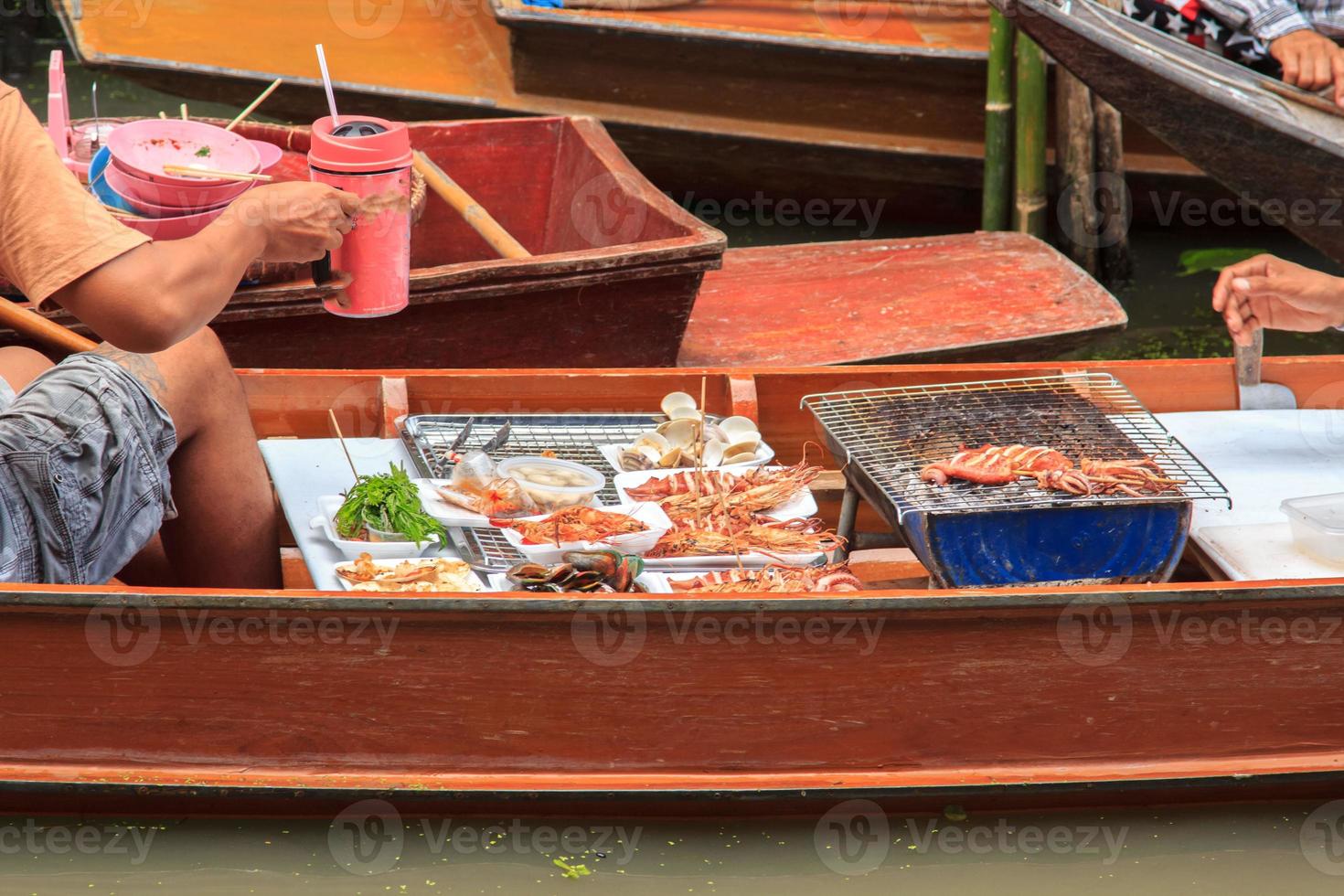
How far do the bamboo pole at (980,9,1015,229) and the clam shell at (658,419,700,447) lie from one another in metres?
3.20

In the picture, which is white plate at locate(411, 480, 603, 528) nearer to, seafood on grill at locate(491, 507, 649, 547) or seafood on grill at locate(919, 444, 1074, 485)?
seafood on grill at locate(491, 507, 649, 547)

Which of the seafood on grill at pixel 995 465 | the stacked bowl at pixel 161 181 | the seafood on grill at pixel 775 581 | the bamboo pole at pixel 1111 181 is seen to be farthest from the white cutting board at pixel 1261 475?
the bamboo pole at pixel 1111 181

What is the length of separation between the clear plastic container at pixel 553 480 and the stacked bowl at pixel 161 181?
3.78ft

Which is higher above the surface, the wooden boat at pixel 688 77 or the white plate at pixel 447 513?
the wooden boat at pixel 688 77

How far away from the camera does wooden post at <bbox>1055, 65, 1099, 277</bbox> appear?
6547mm

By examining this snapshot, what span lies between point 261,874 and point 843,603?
4.72ft

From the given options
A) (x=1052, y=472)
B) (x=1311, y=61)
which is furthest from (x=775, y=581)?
(x=1311, y=61)

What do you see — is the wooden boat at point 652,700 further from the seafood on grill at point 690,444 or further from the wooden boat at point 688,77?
the wooden boat at point 688,77

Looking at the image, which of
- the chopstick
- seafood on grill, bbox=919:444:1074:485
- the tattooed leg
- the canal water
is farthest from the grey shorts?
seafood on grill, bbox=919:444:1074:485

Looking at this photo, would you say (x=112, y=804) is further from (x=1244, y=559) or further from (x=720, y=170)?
(x=720, y=170)

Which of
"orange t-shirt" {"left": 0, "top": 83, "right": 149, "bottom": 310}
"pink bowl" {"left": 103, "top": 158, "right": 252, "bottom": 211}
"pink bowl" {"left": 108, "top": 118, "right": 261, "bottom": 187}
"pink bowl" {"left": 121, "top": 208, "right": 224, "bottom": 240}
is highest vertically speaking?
"orange t-shirt" {"left": 0, "top": 83, "right": 149, "bottom": 310}

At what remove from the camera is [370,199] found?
3.00m

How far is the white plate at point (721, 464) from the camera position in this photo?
3.75 meters

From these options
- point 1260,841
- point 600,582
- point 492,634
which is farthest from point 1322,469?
point 492,634
